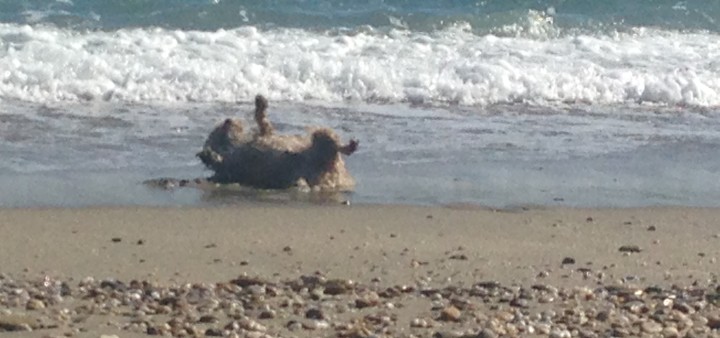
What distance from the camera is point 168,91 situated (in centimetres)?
1087

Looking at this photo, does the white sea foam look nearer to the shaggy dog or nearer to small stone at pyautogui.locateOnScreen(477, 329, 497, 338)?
the shaggy dog

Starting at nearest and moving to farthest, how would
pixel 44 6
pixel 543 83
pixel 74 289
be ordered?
pixel 74 289, pixel 543 83, pixel 44 6

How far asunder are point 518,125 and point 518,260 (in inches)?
160

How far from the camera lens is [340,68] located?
11961 millimetres

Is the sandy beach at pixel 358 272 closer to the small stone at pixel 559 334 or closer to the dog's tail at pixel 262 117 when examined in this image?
the small stone at pixel 559 334

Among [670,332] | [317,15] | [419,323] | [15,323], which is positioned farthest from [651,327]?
[317,15]

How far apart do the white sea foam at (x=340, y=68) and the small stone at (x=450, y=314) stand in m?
5.78

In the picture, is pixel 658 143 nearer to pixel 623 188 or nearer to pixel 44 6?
pixel 623 188

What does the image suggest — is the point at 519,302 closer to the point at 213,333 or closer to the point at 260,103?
the point at 213,333

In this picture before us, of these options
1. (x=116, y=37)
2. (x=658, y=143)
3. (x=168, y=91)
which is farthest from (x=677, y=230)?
(x=116, y=37)

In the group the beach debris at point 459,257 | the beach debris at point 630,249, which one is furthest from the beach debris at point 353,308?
the beach debris at point 630,249

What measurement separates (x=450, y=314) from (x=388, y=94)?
632 cm

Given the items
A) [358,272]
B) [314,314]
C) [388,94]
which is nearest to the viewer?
[314,314]

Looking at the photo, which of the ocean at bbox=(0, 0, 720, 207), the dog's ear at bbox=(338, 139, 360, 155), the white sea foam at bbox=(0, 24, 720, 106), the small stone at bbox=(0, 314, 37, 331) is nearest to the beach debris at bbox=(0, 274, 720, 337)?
the small stone at bbox=(0, 314, 37, 331)
